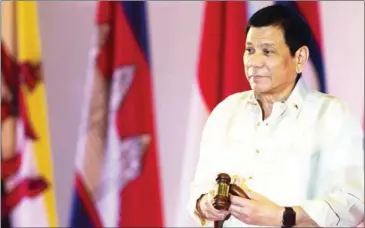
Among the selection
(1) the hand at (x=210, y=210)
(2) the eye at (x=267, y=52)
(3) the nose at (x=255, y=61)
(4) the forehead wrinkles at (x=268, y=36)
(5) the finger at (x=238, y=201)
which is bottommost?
(1) the hand at (x=210, y=210)

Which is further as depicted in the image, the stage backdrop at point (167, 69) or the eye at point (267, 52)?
the stage backdrop at point (167, 69)

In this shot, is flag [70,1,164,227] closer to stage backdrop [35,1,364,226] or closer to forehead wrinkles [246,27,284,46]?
stage backdrop [35,1,364,226]

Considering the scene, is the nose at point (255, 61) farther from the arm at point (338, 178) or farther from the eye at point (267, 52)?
the arm at point (338, 178)

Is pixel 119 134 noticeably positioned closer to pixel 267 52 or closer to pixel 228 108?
pixel 228 108

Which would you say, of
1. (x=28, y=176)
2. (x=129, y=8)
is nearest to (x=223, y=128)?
(x=129, y=8)

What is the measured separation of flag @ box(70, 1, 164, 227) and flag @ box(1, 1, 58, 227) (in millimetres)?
95

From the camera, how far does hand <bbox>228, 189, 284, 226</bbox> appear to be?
90cm

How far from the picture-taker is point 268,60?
0.93 metres

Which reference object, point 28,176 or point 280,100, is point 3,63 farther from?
point 280,100

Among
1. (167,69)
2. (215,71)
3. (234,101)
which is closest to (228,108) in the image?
(234,101)

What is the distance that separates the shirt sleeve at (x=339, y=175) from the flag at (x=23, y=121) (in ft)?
2.45

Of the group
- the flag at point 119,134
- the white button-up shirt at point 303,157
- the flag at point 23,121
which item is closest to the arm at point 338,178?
the white button-up shirt at point 303,157

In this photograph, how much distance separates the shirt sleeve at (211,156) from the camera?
0.96 metres

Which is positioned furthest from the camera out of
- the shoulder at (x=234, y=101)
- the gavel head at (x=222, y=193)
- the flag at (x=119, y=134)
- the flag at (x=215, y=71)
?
the flag at (x=119, y=134)
